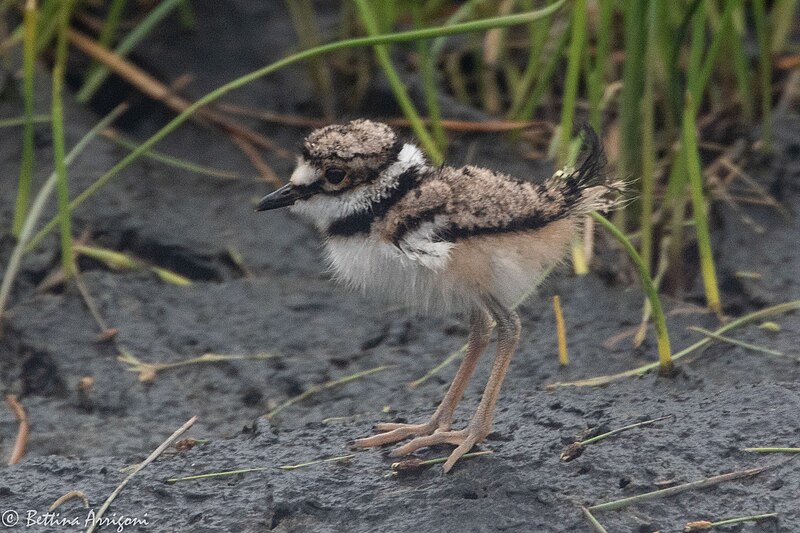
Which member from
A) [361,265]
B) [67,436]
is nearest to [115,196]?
[67,436]

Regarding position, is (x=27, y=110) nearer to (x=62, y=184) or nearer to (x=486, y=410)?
(x=62, y=184)

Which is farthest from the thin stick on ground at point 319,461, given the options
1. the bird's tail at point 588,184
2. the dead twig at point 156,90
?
the dead twig at point 156,90

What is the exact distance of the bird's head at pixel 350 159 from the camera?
289 cm

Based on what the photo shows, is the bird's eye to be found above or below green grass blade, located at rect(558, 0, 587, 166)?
below

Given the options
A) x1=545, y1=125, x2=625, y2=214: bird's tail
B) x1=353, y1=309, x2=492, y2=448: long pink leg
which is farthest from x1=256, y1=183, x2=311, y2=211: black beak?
x1=545, y1=125, x2=625, y2=214: bird's tail

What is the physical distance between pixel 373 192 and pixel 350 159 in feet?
0.35

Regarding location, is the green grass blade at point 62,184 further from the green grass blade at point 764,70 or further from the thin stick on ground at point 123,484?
the green grass blade at point 764,70

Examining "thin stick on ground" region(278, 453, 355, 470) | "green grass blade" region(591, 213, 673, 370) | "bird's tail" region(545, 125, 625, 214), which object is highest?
"bird's tail" region(545, 125, 625, 214)

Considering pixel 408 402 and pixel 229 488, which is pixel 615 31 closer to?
pixel 408 402

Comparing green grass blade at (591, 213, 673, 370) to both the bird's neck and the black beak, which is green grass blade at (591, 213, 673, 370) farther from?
the black beak

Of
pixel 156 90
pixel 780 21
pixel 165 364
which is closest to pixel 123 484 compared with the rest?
pixel 165 364

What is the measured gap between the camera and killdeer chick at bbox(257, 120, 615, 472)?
Answer: 2805 mm

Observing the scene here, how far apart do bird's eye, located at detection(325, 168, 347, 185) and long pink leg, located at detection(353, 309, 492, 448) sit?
1.70 feet

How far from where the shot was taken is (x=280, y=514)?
2.71 metres
